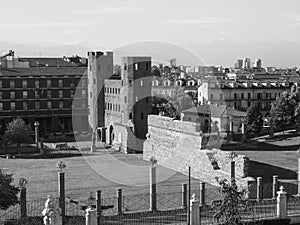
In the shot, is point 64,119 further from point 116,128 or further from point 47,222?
point 47,222

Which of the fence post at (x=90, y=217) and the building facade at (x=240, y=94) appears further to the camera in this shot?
the building facade at (x=240, y=94)

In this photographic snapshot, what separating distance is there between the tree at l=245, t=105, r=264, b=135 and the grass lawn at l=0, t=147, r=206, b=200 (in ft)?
51.4

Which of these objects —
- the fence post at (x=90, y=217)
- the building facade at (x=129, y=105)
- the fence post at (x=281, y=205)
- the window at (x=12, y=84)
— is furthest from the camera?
the window at (x=12, y=84)

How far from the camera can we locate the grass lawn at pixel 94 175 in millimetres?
31594

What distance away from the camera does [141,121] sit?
55.3 meters

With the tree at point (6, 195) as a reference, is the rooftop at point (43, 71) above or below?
above

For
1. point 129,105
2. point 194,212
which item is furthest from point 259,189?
point 129,105

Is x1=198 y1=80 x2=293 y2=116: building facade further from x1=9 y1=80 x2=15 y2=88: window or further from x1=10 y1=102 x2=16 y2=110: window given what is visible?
x1=9 y1=80 x2=15 y2=88: window

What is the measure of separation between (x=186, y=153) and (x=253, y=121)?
21260 millimetres

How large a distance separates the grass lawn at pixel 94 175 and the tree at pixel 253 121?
1567 cm

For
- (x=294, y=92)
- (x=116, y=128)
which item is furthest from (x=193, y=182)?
(x=294, y=92)

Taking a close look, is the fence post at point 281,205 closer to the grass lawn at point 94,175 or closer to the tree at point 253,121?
the grass lawn at point 94,175

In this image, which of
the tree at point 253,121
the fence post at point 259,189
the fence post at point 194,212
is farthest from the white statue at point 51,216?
the tree at point 253,121

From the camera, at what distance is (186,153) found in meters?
38.5
